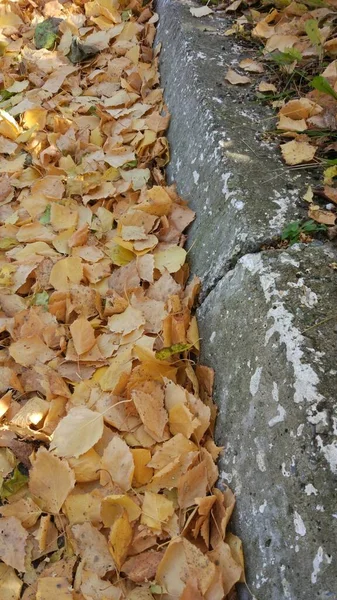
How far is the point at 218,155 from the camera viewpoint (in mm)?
1463

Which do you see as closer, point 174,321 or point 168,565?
point 168,565

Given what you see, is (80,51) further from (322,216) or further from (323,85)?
(322,216)

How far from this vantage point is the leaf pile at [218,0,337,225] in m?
1.39

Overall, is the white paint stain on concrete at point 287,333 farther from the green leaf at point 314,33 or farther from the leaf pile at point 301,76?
the green leaf at point 314,33

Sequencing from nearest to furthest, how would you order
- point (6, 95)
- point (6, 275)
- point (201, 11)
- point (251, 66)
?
point (6, 275) → point (251, 66) → point (201, 11) → point (6, 95)

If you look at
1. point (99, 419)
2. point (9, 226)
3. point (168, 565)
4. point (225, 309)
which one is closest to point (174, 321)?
point (225, 309)

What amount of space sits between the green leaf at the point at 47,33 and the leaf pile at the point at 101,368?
1.10ft

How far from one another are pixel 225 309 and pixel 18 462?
1.94 feet

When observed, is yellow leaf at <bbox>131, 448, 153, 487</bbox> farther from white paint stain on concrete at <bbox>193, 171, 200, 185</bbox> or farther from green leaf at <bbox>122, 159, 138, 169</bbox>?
green leaf at <bbox>122, 159, 138, 169</bbox>

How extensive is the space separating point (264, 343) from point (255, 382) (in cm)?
8

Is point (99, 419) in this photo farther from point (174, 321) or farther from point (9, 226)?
point (9, 226)

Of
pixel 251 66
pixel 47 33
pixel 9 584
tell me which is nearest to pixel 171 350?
pixel 9 584

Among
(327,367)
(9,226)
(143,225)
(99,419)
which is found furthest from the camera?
(9,226)

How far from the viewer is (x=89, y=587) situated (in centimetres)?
100
